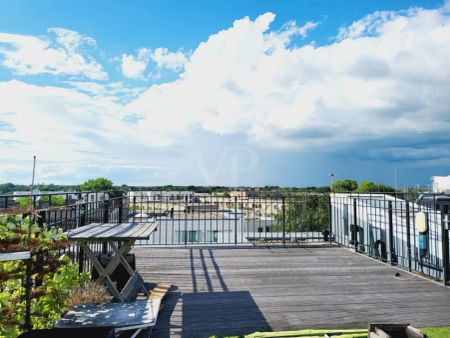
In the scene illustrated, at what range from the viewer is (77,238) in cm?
291

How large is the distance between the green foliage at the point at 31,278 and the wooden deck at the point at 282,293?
40.5 inches

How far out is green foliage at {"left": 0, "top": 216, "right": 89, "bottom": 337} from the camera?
181cm

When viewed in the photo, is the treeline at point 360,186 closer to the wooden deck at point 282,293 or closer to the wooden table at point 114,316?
the wooden deck at point 282,293

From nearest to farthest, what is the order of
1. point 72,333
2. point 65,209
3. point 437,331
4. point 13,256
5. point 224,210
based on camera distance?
point 13,256
point 72,333
point 437,331
point 65,209
point 224,210

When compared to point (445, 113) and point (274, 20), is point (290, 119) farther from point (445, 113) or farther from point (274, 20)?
point (445, 113)

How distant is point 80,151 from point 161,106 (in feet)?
26.9

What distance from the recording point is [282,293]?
4.11m

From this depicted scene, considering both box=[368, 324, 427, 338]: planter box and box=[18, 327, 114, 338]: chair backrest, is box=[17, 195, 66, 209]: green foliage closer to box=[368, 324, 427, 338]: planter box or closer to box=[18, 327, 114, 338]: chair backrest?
box=[18, 327, 114, 338]: chair backrest

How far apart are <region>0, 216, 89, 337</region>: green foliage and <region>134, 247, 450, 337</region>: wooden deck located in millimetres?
1029

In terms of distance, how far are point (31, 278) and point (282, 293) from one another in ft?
9.91

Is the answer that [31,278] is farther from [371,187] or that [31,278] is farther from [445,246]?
[371,187]

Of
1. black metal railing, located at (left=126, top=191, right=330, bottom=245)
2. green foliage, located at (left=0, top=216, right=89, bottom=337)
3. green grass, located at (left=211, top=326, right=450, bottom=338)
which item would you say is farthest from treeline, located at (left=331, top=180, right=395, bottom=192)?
green foliage, located at (left=0, top=216, right=89, bottom=337)

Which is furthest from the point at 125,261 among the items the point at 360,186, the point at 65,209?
the point at 360,186

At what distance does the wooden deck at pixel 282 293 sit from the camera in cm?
320
